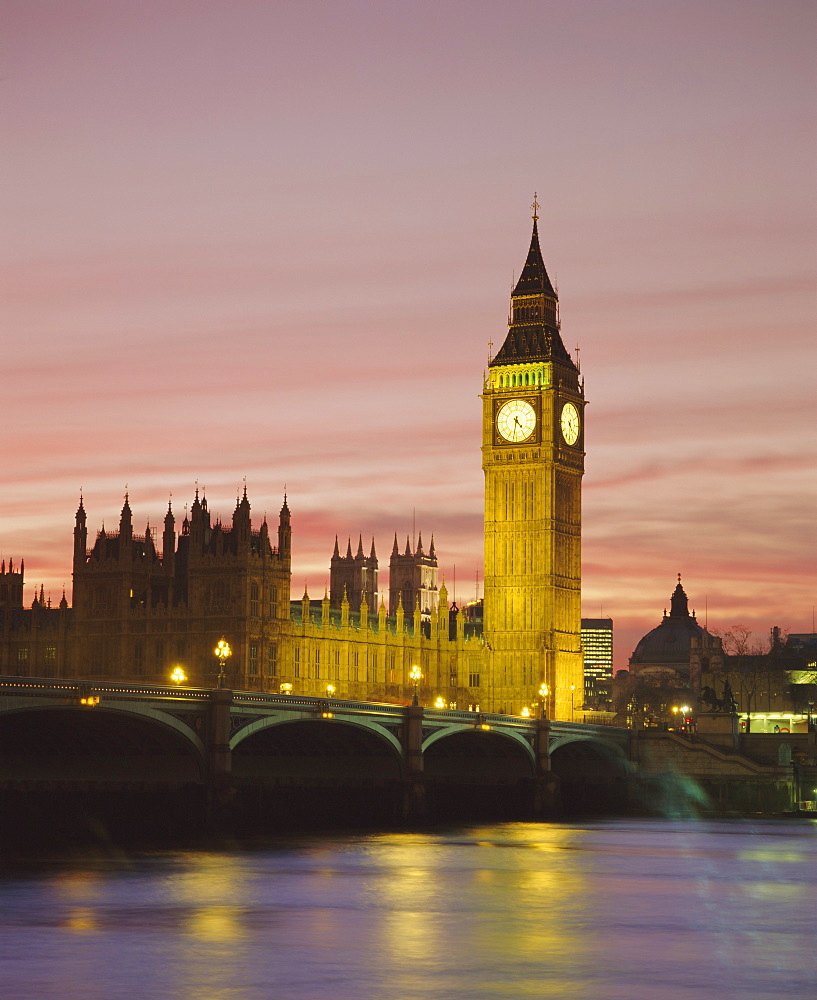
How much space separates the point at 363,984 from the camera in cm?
3650

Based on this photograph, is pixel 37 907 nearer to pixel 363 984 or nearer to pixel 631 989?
pixel 363 984

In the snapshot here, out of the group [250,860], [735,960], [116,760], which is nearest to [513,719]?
[116,760]

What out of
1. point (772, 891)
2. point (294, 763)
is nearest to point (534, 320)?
point (294, 763)

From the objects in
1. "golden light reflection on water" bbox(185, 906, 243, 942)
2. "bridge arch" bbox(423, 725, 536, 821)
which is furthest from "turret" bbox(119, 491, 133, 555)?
"golden light reflection on water" bbox(185, 906, 243, 942)

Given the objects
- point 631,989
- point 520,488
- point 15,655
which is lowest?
point 631,989

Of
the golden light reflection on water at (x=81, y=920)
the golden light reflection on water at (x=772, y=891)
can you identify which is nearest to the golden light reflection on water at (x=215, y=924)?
the golden light reflection on water at (x=81, y=920)

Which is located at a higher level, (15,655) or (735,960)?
(15,655)

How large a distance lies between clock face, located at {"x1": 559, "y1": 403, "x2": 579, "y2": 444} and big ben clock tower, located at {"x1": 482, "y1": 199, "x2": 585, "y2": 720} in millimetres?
84

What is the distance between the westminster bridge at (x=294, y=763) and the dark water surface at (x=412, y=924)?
6.42 m

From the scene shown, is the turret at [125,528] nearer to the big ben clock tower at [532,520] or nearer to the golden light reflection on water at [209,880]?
the big ben clock tower at [532,520]

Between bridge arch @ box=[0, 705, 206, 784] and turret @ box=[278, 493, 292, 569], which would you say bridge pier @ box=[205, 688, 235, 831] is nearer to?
bridge arch @ box=[0, 705, 206, 784]

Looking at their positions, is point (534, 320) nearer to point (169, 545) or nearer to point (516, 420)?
point (516, 420)

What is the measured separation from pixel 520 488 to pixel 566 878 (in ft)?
299

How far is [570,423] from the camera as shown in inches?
6009
